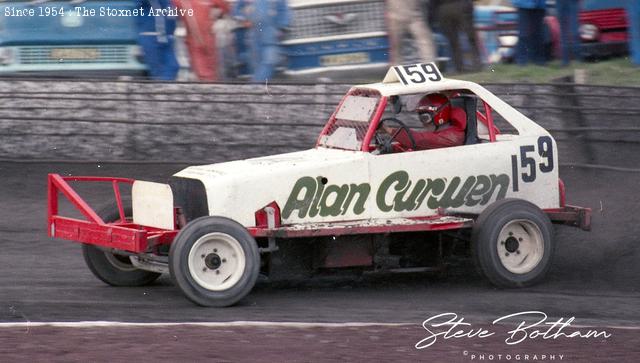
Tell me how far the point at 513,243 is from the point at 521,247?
3.6 inches

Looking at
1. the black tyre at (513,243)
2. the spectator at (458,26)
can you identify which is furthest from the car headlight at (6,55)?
the black tyre at (513,243)

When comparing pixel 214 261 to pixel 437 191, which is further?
pixel 437 191

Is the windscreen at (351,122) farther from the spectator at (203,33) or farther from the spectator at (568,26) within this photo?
the spectator at (568,26)

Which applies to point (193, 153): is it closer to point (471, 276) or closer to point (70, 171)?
point (70, 171)

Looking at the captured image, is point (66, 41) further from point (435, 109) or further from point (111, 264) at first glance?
point (435, 109)

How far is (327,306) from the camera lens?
768 centimetres

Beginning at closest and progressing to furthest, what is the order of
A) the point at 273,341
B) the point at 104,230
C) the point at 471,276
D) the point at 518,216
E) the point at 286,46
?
the point at 273,341 → the point at 104,230 → the point at 518,216 → the point at 471,276 → the point at 286,46

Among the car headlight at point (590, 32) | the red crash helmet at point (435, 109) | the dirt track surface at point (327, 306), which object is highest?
the car headlight at point (590, 32)

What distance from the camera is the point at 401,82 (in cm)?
848

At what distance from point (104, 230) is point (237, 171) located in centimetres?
95

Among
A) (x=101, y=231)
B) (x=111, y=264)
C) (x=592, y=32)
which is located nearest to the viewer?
(x=101, y=231)

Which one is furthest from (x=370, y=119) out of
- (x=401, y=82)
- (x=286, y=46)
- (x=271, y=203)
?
(x=286, y=46)

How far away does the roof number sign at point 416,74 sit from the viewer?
8.51 metres

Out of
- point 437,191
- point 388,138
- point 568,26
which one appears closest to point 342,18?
point 568,26
